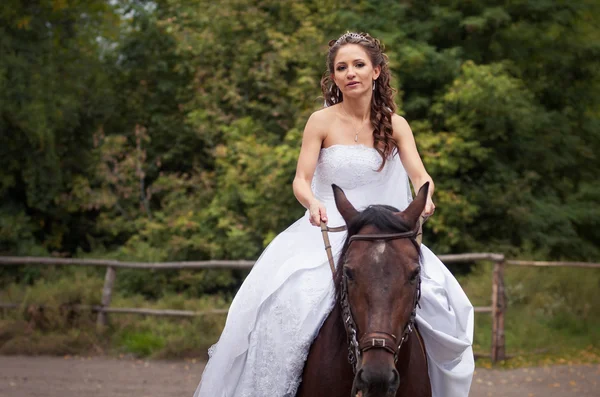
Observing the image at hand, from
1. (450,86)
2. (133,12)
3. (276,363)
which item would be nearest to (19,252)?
(133,12)

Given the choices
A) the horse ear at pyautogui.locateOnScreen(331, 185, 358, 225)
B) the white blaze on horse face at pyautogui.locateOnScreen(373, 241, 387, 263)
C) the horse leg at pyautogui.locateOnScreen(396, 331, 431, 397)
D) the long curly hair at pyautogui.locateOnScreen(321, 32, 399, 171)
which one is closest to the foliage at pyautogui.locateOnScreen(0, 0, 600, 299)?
the long curly hair at pyautogui.locateOnScreen(321, 32, 399, 171)

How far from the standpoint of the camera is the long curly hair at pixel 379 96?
4.52m

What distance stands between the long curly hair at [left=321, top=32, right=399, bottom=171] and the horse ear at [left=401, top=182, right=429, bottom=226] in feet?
2.44

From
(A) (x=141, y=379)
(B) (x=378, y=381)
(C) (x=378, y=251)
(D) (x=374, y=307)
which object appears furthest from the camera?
(A) (x=141, y=379)

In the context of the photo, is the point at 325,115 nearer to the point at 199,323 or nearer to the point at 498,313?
the point at 498,313

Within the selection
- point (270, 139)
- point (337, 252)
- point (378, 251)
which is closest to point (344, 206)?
point (378, 251)

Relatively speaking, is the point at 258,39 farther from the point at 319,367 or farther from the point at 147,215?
the point at 319,367

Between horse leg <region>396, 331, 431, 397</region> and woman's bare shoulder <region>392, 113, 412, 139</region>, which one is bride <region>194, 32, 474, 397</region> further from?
horse leg <region>396, 331, 431, 397</region>

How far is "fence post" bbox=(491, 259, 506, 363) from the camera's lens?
11.8m

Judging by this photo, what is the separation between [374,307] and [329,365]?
663 millimetres

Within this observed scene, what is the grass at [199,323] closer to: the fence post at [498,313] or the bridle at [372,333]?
the fence post at [498,313]

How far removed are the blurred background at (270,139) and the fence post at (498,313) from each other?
836 mm

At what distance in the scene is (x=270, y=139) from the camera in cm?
1587

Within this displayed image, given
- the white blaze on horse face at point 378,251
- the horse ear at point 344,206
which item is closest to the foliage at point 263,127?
the horse ear at point 344,206
